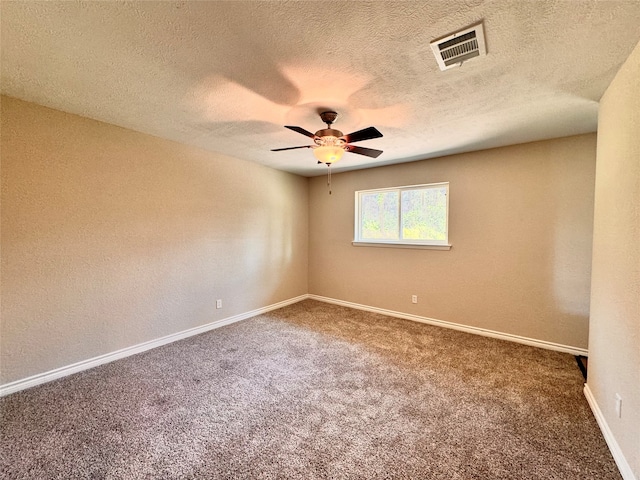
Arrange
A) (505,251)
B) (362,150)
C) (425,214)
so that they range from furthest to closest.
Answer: (425,214), (505,251), (362,150)

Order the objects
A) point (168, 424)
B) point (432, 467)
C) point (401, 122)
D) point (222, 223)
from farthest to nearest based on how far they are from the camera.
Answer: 1. point (222, 223)
2. point (401, 122)
3. point (168, 424)
4. point (432, 467)

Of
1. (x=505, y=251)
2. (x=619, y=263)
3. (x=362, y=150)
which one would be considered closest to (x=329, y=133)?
(x=362, y=150)

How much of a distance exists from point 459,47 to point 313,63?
836mm

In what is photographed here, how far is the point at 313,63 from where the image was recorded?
1647mm

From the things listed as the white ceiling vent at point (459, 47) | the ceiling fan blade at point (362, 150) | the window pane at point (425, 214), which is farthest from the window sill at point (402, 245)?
the white ceiling vent at point (459, 47)

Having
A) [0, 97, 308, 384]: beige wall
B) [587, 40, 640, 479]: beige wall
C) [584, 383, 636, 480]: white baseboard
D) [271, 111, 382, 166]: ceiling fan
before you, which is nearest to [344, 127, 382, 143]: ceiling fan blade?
[271, 111, 382, 166]: ceiling fan

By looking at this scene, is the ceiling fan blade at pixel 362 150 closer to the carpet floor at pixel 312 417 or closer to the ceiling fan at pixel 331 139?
the ceiling fan at pixel 331 139

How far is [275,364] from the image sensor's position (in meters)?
2.68

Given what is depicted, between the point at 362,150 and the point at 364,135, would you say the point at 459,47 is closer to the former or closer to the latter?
the point at 364,135

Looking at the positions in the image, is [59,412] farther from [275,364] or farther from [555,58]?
[555,58]

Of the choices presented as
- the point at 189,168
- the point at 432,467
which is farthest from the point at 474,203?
the point at 189,168

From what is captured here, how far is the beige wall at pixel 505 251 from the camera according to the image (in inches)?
113

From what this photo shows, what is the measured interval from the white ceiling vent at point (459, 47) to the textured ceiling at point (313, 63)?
46mm

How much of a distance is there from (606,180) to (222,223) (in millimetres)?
3840
